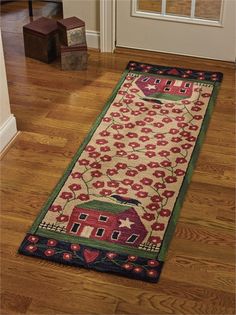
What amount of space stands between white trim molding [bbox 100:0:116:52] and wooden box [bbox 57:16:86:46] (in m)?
0.19

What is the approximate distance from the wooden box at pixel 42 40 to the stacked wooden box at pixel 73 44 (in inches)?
3.3

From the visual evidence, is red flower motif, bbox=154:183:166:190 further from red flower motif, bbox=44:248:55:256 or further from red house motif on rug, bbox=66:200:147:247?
red flower motif, bbox=44:248:55:256

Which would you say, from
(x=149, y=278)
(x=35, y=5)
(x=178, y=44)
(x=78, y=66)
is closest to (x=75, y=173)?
(x=149, y=278)

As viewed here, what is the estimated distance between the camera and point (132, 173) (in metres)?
2.97

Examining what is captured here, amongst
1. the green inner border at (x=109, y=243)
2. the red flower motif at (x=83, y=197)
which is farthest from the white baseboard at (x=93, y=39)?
the red flower motif at (x=83, y=197)

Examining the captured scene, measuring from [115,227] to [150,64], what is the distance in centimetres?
153

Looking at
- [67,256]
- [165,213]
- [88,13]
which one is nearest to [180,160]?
[165,213]

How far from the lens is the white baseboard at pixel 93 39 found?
13.3ft

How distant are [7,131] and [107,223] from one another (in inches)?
31.9

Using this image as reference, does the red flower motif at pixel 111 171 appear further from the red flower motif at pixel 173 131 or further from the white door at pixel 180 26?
the white door at pixel 180 26

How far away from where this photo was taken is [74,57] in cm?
380

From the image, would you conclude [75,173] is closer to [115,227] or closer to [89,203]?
[89,203]

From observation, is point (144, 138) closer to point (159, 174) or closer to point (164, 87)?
point (159, 174)

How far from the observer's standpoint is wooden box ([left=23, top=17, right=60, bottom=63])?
12.6 feet
